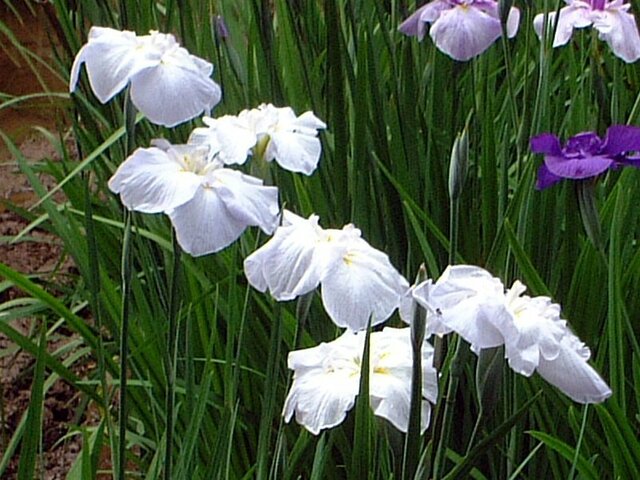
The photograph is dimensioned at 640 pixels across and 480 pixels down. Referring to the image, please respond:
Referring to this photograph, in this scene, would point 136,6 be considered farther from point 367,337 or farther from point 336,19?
point 367,337

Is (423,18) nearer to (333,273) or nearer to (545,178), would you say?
(545,178)

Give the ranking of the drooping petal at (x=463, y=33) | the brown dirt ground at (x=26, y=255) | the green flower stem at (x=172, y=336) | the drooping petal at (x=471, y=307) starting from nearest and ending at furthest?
the drooping petal at (x=471, y=307), the green flower stem at (x=172, y=336), the drooping petal at (x=463, y=33), the brown dirt ground at (x=26, y=255)

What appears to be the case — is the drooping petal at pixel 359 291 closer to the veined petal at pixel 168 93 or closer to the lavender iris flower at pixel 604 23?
the veined petal at pixel 168 93

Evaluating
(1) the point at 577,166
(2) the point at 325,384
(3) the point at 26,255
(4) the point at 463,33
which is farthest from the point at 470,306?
(3) the point at 26,255

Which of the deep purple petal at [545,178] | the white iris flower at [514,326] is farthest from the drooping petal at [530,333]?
the deep purple petal at [545,178]

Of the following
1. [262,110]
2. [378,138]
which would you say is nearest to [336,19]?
[378,138]

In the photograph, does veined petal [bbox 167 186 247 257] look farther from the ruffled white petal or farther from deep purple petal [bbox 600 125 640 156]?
deep purple petal [bbox 600 125 640 156]

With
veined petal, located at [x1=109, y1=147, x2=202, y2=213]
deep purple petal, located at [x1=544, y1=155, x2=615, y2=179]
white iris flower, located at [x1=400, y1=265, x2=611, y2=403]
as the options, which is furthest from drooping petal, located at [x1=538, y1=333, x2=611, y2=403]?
deep purple petal, located at [x1=544, y1=155, x2=615, y2=179]
